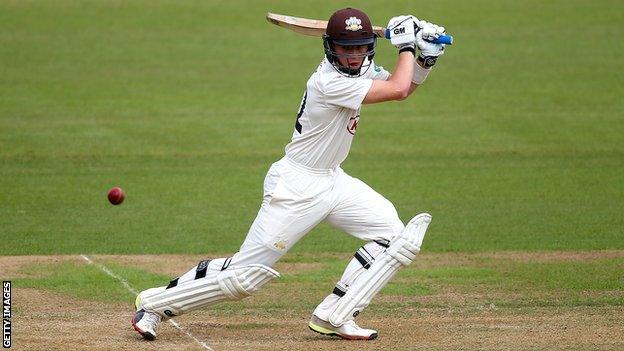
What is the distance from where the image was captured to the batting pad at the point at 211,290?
A: 8.30 m

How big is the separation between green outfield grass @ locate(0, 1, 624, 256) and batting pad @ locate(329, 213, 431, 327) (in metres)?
3.98

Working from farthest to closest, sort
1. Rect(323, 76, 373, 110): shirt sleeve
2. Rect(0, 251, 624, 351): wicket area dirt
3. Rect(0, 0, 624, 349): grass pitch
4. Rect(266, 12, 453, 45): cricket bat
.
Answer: Rect(0, 0, 624, 349): grass pitch → Rect(266, 12, 453, 45): cricket bat → Rect(0, 251, 624, 351): wicket area dirt → Rect(323, 76, 373, 110): shirt sleeve

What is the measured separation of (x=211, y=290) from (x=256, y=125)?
1119 centimetres

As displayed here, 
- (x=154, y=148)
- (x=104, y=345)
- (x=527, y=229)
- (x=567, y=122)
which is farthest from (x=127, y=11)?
(x=104, y=345)

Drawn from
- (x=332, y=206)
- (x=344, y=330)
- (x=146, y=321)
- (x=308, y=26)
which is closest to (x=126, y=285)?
(x=146, y=321)

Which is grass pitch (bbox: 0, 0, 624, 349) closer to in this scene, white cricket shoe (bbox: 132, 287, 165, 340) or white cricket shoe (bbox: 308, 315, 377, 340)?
white cricket shoe (bbox: 132, 287, 165, 340)

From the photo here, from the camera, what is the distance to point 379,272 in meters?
8.46

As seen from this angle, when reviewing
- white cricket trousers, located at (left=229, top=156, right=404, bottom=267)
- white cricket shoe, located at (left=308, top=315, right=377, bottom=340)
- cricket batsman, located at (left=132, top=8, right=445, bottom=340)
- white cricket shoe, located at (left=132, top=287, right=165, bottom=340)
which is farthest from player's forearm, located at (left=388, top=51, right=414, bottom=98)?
white cricket shoe, located at (left=132, top=287, right=165, bottom=340)

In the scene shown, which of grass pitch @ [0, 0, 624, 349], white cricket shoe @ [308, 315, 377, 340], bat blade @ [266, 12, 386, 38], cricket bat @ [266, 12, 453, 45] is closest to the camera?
white cricket shoe @ [308, 315, 377, 340]

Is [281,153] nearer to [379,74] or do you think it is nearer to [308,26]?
[308,26]

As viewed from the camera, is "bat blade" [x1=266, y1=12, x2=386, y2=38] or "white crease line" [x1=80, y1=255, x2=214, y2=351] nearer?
"white crease line" [x1=80, y1=255, x2=214, y2=351]

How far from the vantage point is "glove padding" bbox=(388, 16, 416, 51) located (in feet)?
27.6

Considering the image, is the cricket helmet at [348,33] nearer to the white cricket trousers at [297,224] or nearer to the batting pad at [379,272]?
the white cricket trousers at [297,224]

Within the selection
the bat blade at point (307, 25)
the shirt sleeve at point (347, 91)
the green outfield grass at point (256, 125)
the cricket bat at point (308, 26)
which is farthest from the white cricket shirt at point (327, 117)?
the green outfield grass at point (256, 125)
